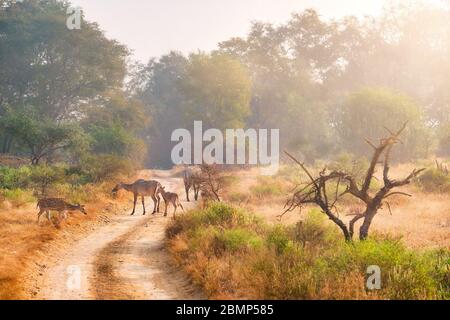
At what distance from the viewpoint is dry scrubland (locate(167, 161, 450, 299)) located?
1029 cm

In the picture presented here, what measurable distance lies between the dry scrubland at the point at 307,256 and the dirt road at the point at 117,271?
548mm

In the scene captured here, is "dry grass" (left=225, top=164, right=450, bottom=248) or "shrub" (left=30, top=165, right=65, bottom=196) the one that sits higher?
"shrub" (left=30, top=165, right=65, bottom=196)

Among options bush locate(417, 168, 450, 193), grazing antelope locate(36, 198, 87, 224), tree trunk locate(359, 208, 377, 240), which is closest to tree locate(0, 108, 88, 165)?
grazing antelope locate(36, 198, 87, 224)

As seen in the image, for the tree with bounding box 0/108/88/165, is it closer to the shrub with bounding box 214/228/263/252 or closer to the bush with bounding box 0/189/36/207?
the bush with bounding box 0/189/36/207

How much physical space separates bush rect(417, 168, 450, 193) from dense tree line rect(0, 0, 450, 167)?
54.6 feet

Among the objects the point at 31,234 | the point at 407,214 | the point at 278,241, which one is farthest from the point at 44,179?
the point at 407,214

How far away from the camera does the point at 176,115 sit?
75188 millimetres

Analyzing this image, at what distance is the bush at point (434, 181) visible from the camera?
1169 inches

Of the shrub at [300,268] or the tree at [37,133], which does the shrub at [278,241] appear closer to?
the shrub at [300,268]

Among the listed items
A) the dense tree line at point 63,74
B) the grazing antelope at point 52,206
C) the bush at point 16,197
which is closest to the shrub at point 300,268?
the grazing antelope at point 52,206

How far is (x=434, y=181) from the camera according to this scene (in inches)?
1230

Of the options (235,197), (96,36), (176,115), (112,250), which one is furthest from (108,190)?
(176,115)

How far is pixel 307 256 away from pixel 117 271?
16.9 ft

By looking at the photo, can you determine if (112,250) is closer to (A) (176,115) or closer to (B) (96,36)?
(B) (96,36)
